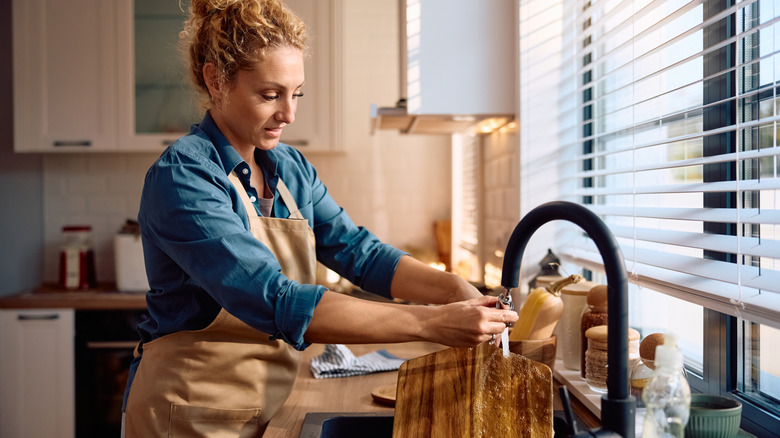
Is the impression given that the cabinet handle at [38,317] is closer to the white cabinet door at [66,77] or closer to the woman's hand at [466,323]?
the white cabinet door at [66,77]

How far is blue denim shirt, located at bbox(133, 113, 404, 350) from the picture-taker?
943mm

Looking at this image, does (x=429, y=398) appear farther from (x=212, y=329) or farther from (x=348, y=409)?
(x=212, y=329)

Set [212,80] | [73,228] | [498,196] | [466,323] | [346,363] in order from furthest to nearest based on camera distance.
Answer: [73,228] → [498,196] → [346,363] → [212,80] → [466,323]

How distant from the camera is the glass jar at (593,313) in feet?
3.93

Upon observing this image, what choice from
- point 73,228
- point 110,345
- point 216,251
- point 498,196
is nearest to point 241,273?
point 216,251

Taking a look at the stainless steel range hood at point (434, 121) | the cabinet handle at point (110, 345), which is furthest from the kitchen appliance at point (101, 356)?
the stainless steel range hood at point (434, 121)

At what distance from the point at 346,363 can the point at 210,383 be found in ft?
1.38

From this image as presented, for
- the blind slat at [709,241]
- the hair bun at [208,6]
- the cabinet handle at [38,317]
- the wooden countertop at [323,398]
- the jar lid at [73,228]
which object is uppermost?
the hair bun at [208,6]

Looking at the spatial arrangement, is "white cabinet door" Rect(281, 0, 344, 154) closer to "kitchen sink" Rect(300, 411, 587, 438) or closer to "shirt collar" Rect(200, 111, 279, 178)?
"shirt collar" Rect(200, 111, 279, 178)

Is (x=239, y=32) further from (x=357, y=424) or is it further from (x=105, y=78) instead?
(x=105, y=78)

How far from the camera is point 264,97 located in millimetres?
1168

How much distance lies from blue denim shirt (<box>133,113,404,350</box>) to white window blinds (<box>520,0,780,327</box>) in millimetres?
537

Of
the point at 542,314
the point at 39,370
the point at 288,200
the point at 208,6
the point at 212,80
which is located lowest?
the point at 39,370

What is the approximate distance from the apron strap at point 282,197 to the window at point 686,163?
666mm
